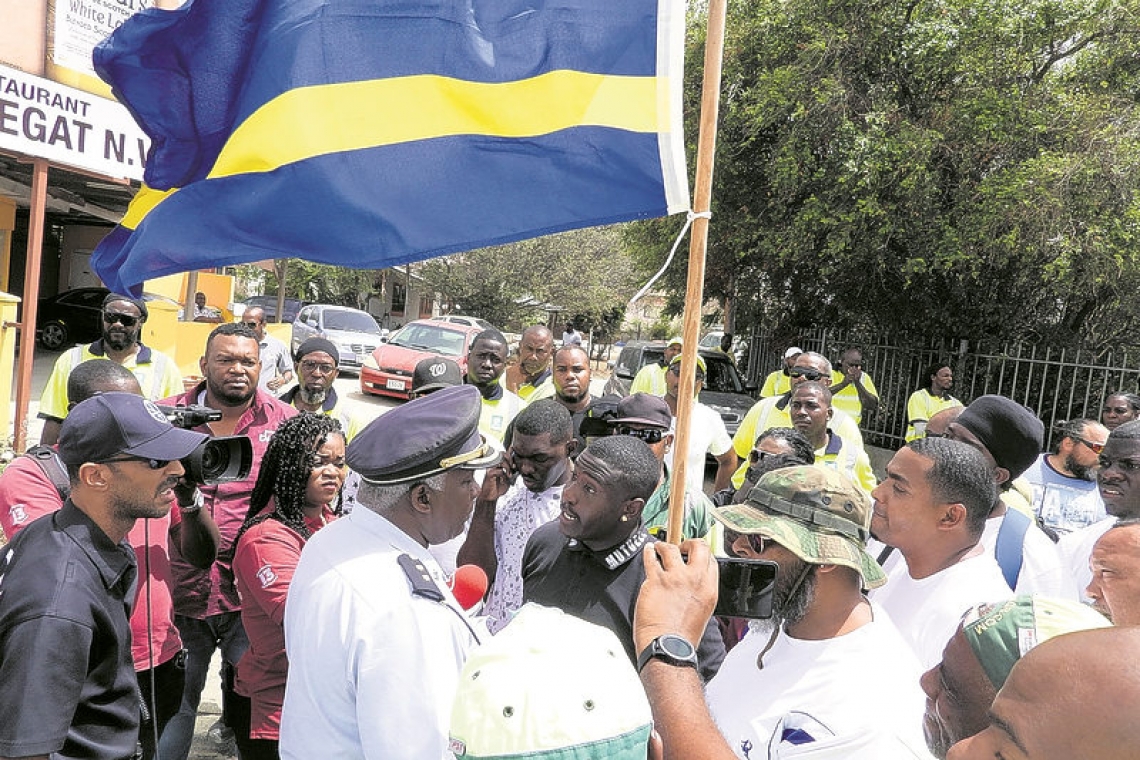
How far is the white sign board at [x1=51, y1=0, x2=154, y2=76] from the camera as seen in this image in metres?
8.73

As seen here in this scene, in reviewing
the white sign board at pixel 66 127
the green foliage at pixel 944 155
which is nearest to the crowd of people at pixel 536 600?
the white sign board at pixel 66 127

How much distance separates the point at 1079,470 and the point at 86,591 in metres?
5.02

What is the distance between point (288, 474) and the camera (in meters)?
3.09

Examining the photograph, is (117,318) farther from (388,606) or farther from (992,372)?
(992,372)

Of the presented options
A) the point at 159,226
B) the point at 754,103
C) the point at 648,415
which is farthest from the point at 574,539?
the point at 754,103

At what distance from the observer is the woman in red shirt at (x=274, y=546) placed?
2.72 m

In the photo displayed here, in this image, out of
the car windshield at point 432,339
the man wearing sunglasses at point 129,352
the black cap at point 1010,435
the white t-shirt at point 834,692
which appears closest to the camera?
the white t-shirt at point 834,692

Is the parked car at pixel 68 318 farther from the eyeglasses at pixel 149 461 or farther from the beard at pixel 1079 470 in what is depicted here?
the beard at pixel 1079 470

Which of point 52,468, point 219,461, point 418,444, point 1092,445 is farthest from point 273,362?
point 1092,445

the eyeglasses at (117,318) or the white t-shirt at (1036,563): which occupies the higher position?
the eyeglasses at (117,318)

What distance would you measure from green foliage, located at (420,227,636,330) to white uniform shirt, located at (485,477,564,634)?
30.1 meters

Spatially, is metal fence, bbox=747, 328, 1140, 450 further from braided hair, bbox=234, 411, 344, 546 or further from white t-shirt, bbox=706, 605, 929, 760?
braided hair, bbox=234, 411, 344, 546

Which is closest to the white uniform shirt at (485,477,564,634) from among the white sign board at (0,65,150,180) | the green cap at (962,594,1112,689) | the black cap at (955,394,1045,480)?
the black cap at (955,394,1045,480)

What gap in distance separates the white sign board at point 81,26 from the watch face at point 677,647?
925 centimetres
